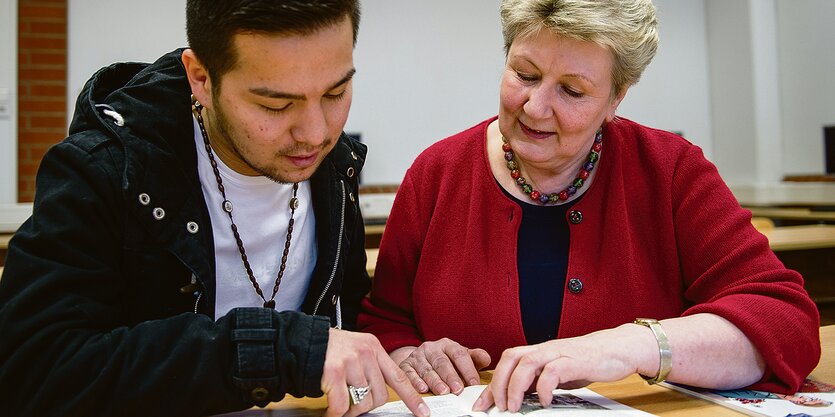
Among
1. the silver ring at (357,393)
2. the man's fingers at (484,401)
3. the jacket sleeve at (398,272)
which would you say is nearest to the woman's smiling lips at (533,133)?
the jacket sleeve at (398,272)

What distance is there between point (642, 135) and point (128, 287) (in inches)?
38.4

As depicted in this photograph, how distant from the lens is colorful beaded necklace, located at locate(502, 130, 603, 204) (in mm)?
1430

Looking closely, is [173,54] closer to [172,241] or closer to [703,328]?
[172,241]

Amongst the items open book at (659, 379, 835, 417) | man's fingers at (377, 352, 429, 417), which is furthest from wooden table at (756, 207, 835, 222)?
man's fingers at (377, 352, 429, 417)

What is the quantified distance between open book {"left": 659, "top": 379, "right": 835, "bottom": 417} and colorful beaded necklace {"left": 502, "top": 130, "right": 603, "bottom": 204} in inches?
17.9

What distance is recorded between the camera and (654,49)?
138 centimetres

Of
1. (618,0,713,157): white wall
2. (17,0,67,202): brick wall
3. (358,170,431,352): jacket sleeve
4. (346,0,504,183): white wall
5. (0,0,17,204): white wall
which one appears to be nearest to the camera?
(358,170,431,352): jacket sleeve

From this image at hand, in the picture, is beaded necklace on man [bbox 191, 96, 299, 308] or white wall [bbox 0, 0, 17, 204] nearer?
beaded necklace on man [bbox 191, 96, 299, 308]

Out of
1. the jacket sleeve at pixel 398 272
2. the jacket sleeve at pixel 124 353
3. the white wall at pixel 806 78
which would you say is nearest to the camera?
the jacket sleeve at pixel 124 353

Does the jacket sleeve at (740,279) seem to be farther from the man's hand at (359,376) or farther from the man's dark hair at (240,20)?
the man's dark hair at (240,20)

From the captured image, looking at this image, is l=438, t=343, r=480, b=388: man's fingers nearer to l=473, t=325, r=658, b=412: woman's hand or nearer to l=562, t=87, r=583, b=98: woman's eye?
l=473, t=325, r=658, b=412: woman's hand

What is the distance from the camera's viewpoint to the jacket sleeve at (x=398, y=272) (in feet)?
4.68

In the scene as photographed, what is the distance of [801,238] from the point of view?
2848 mm

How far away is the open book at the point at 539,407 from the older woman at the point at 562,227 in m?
0.10
